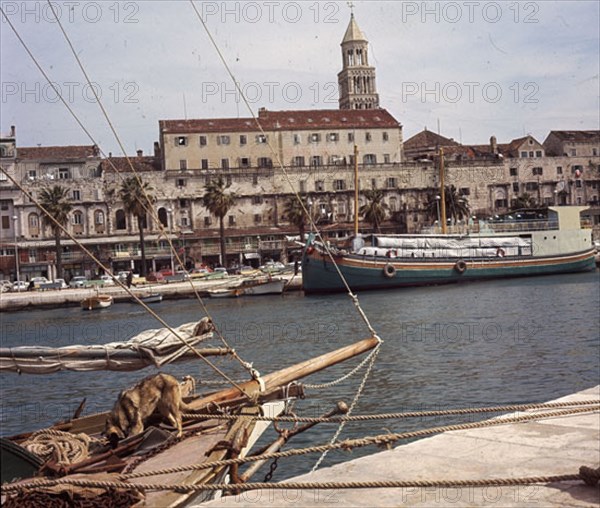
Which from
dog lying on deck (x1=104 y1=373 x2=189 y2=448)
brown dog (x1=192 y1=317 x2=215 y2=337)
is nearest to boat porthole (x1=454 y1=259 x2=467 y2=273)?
brown dog (x1=192 y1=317 x2=215 y2=337)

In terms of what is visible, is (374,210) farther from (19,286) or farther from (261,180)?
(19,286)

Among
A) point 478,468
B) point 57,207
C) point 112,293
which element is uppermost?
point 57,207

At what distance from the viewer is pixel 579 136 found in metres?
92.2

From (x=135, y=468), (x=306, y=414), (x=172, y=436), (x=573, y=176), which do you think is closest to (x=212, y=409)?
(x=172, y=436)

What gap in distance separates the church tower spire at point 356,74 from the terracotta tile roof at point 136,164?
3657 cm

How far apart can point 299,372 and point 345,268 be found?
44.8 m

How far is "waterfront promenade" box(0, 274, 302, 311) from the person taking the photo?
187 ft

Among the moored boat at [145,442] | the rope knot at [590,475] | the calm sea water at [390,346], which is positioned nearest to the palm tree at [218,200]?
the calm sea water at [390,346]

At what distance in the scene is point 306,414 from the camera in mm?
15516

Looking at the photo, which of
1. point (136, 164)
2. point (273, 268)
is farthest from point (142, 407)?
point (136, 164)

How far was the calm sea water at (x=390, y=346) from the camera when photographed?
16.9 meters

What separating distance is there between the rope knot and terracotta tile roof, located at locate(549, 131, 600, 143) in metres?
89.5

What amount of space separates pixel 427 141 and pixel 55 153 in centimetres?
4165

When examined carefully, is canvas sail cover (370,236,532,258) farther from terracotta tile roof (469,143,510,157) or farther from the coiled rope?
the coiled rope
